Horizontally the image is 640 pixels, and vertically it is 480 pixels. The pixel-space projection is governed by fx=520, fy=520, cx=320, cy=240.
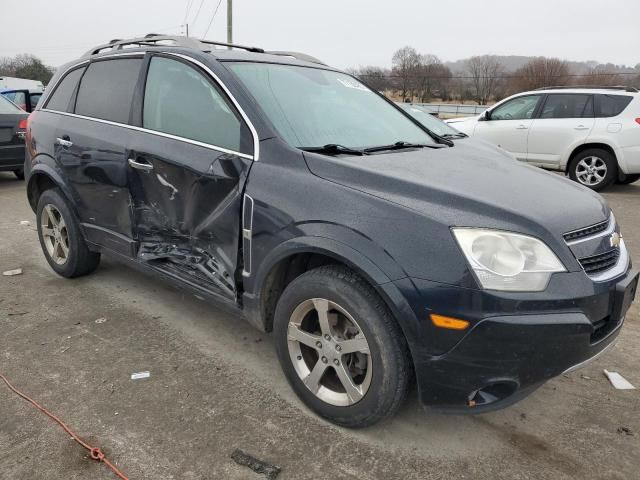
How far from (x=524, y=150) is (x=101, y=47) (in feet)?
25.2

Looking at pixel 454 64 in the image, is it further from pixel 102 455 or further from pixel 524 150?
pixel 102 455

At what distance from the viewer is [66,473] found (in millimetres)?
2201

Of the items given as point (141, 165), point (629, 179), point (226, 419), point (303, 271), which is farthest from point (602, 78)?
point (226, 419)

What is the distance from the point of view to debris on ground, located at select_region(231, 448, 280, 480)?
222 centimetres

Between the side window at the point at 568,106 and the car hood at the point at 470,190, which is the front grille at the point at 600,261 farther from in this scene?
the side window at the point at 568,106

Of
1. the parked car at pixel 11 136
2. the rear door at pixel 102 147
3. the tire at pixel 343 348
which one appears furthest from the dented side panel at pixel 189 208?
the parked car at pixel 11 136

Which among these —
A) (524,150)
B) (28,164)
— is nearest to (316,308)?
(28,164)

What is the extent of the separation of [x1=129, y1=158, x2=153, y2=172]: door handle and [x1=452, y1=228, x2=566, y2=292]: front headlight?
1.98m

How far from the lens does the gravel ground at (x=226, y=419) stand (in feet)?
7.46

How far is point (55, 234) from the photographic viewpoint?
4312 mm

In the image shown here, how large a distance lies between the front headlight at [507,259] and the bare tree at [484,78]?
193ft

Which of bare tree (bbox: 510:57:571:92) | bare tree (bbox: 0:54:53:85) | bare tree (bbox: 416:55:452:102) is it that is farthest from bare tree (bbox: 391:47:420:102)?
bare tree (bbox: 0:54:53:85)

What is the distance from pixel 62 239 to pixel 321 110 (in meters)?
2.53

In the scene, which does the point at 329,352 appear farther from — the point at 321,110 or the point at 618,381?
A: the point at 618,381
